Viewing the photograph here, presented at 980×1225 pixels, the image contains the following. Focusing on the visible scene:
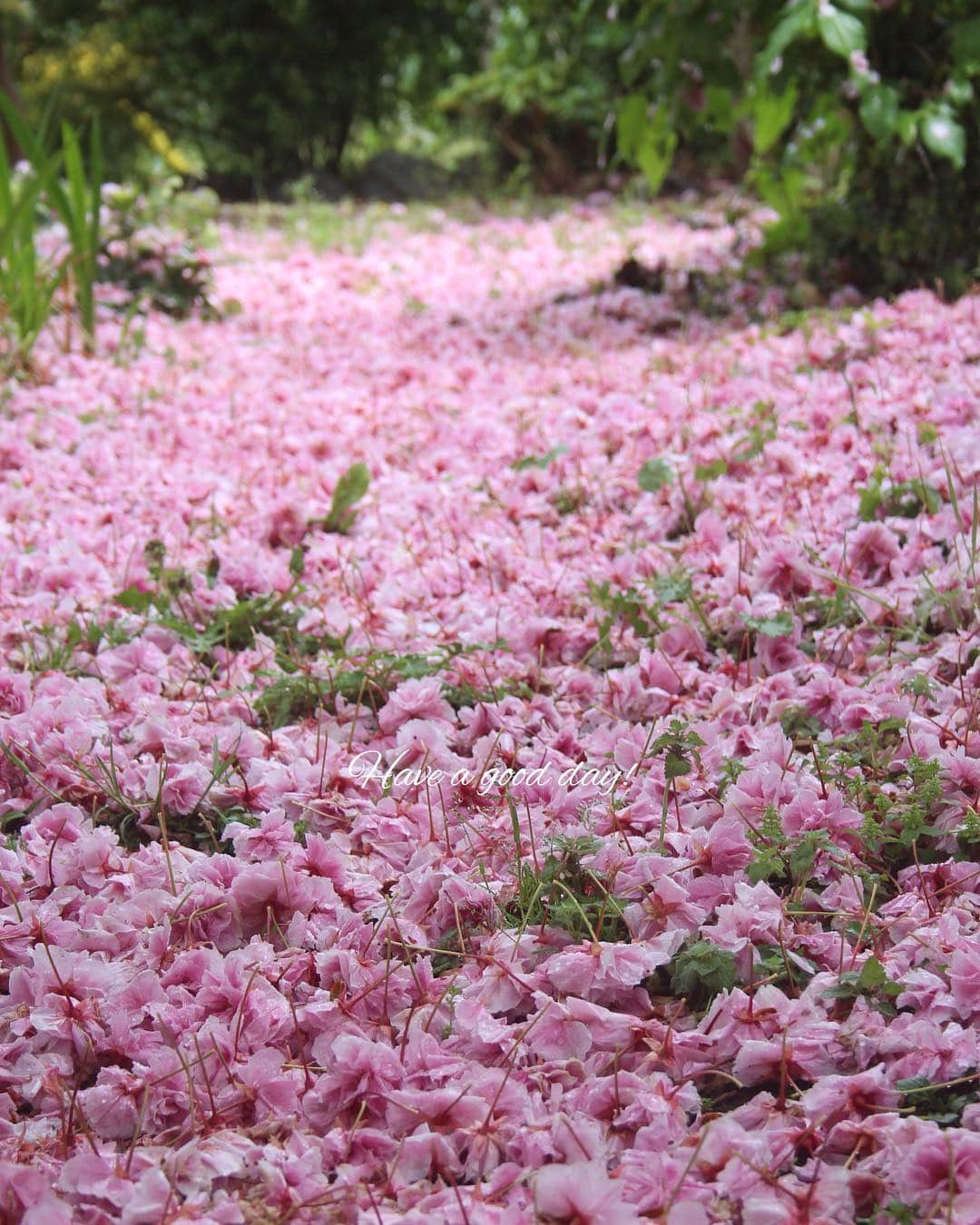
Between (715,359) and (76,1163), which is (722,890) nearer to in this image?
(76,1163)

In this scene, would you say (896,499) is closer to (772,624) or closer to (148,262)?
(772,624)

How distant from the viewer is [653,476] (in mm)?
3223

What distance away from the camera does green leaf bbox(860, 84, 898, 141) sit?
160 inches

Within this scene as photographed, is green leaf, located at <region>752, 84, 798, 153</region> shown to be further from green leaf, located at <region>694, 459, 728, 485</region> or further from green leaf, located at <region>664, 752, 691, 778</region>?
green leaf, located at <region>664, 752, 691, 778</region>

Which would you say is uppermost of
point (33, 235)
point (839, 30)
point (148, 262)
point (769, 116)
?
point (839, 30)

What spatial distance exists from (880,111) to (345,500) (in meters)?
2.39

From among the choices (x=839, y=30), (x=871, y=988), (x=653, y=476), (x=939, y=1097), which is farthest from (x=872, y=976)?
(x=839, y=30)

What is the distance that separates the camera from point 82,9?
12.8m

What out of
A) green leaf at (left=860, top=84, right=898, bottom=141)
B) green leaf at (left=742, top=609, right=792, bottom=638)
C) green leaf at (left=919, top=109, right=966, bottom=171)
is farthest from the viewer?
green leaf at (left=860, top=84, right=898, bottom=141)

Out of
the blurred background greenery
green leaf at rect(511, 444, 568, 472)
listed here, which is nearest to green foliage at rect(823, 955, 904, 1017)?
green leaf at rect(511, 444, 568, 472)

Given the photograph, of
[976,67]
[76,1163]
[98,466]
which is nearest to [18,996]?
[76,1163]

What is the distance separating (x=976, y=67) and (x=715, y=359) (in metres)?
1.42

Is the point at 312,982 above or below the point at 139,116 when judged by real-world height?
below

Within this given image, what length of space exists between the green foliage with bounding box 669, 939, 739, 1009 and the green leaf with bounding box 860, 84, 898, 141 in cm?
341
